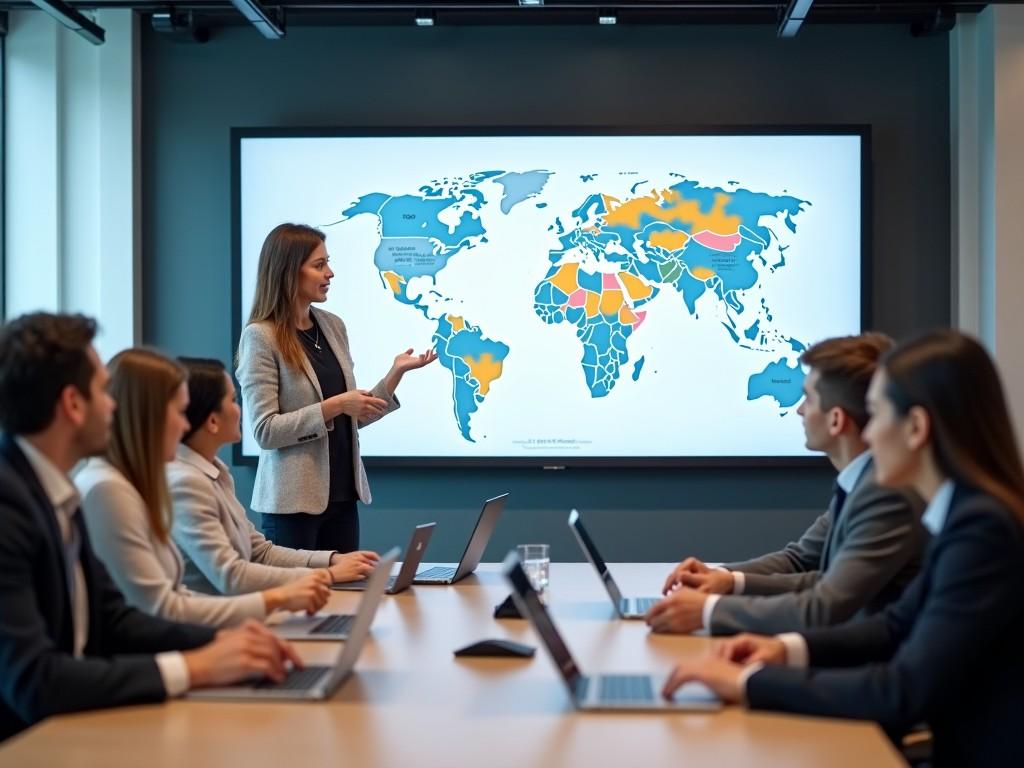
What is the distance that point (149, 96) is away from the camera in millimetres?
5223

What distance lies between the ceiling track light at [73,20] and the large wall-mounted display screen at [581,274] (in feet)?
2.21

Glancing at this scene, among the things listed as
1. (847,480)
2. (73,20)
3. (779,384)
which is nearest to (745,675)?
(847,480)

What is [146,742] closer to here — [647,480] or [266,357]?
[266,357]

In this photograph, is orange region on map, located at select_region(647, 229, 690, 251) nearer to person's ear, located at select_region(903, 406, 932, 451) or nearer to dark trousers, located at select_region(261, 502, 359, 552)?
dark trousers, located at select_region(261, 502, 359, 552)

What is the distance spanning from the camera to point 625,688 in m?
1.95

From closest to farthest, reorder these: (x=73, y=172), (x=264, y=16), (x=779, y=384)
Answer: (x=264, y=16) < (x=779, y=384) < (x=73, y=172)

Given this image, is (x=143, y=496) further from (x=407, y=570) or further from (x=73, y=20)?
(x=73, y=20)

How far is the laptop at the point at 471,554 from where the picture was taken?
3.10 metres

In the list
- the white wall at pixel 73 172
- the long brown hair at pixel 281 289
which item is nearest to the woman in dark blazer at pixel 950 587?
the long brown hair at pixel 281 289

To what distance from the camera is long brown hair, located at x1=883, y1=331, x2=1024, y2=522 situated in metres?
1.75

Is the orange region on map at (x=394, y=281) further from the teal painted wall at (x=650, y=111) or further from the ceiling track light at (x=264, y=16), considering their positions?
the ceiling track light at (x=264, y=16)

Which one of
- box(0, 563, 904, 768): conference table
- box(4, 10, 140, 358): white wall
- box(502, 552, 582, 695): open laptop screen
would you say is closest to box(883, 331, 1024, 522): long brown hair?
box(0, 563, 904, 768): conference table

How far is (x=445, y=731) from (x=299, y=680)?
0.37 m

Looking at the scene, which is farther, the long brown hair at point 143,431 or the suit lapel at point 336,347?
the suit lapel at point 336,347
